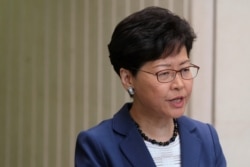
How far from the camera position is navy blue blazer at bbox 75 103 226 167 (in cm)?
130

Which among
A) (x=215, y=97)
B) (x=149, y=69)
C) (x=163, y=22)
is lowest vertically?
(x=215, y=97)

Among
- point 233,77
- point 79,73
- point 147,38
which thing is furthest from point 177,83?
point 79,73

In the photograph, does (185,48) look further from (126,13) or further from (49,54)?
(49,54)

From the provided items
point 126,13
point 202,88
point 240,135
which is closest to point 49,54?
point 126,13

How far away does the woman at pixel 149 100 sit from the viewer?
1295 mm

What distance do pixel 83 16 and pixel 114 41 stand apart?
132 cm

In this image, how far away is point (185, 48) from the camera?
1.34m

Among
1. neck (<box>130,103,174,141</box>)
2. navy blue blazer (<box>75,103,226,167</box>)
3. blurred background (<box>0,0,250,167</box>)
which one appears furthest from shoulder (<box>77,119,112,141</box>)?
blurred background (<box>0,0,250,167</box>)

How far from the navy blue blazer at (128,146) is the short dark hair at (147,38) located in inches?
7.8

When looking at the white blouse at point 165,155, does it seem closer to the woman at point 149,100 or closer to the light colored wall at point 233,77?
the woman at point 149,100

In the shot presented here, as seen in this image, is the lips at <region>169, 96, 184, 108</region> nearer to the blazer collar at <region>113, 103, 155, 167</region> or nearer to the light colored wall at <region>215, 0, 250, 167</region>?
the blazer collar at <region>113, 103, 155, 167</region>

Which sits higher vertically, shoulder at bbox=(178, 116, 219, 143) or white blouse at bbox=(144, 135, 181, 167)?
shoulder at bbox=(178, 116, 219, 143)

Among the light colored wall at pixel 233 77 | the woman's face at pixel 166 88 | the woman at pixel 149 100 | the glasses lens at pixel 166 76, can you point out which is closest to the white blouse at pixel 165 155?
the woman at pixel 149 100

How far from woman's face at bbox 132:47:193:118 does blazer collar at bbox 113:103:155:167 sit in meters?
0.11
